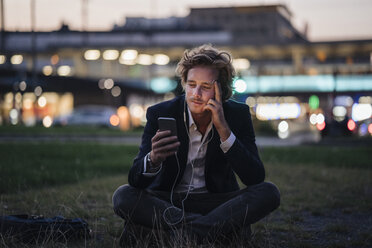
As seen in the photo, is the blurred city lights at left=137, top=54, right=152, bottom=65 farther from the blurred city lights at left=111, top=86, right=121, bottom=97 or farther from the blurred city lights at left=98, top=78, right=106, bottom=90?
the blurred city lights at left=98, top=78, right=106, bottom=90

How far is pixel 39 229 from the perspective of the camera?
391cm

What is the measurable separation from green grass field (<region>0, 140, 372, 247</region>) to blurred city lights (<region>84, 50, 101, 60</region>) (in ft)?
177

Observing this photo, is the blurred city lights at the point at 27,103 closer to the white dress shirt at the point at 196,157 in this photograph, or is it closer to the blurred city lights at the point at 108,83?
the blurred city lights at the point at 108,83

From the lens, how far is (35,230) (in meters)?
3.90

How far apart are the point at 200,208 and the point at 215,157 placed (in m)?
0.43

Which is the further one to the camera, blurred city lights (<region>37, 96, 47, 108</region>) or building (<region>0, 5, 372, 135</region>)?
building (<region>0, 5, 372, 135</region>)

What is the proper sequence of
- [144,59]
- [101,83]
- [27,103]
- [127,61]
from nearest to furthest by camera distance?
[101,83] → [27,103] → [144,59] → [127,61]

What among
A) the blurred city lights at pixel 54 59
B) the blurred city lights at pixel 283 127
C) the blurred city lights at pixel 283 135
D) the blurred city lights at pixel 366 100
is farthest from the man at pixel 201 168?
the blurred city lights at pixel 54 59

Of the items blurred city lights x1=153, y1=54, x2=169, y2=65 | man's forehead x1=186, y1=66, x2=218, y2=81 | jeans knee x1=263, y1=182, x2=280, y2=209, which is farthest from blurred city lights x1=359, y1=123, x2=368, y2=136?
blurred city lights x1=153, y1=54, x2=169, y2=65

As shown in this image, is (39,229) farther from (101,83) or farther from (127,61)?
(127,61)

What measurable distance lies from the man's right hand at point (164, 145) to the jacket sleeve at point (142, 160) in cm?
23

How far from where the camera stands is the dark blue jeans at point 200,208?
367cm

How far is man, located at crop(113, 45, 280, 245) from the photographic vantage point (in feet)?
12.2

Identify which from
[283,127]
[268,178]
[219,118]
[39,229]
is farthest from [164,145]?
[283,127]
